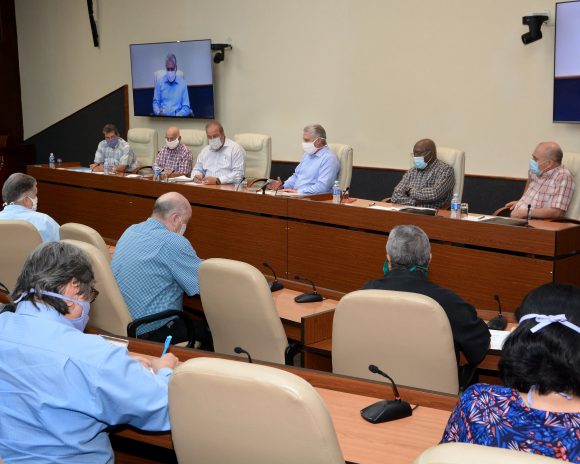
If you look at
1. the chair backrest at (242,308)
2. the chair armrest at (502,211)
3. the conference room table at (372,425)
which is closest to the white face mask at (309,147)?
the chair armrest at (502,211)

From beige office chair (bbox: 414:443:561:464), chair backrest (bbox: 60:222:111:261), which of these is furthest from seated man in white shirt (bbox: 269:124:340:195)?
beige office chair (bbox: 414:443:561:464)

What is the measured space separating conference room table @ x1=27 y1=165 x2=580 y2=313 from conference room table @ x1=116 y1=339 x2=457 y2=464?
2.39 meters

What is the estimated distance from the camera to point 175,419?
1.98 meters

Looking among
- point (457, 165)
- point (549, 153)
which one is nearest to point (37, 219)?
point (457, 165)

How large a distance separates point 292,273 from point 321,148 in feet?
5.76

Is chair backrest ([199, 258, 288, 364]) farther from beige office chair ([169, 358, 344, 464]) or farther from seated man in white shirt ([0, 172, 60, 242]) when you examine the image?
seated man in white shirt ([0, 172, 60, 242])

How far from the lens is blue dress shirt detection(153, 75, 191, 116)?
984cm

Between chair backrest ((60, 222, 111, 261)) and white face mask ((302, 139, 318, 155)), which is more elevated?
white face mask ((302, 139, 318, 155))

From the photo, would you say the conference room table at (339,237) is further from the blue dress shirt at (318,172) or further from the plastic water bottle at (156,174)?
the blue dress shirt at (318,172)

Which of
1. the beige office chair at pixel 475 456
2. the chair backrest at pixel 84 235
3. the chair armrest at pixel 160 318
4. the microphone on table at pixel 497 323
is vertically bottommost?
the chair armrest at pixel 160 318

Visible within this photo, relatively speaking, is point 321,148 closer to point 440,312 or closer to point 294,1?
point 294,1

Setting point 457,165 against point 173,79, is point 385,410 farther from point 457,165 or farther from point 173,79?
point 173,79

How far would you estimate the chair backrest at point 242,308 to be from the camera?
3.36 metres

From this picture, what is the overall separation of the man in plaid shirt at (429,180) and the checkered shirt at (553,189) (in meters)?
0.63
